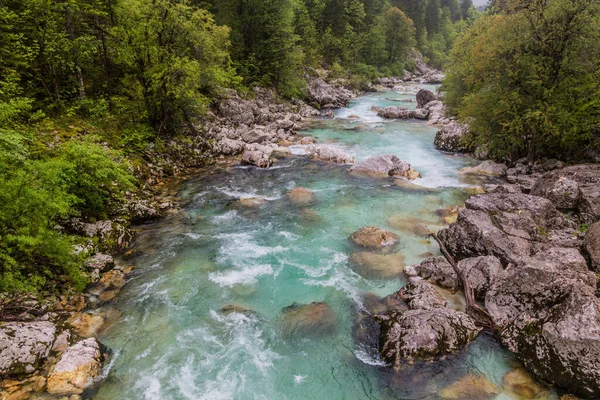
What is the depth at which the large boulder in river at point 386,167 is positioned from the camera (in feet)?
73.8

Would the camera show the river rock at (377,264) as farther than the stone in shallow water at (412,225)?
No

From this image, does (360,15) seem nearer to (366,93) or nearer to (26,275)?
(366,93)

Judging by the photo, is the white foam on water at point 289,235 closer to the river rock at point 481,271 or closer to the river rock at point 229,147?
the river rock at point 481,271

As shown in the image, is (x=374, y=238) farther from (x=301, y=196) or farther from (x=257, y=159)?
(x=257, y=159)

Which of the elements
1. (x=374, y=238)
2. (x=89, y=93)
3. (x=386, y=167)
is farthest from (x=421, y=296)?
(x=89, y=93)

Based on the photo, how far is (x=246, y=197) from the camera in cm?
1925

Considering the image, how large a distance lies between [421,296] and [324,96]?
132 feet

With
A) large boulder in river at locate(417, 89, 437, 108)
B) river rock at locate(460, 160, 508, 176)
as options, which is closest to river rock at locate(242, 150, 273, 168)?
river rock at locate(460, 160, 508, 176)

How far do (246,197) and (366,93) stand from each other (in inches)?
1971

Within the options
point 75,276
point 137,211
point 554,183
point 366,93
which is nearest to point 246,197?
point 137,211

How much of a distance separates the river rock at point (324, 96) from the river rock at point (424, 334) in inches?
1554

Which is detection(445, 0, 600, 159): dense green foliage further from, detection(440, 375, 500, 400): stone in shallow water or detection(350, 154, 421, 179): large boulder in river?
detection(440, 375, 500, 400): stone in shallow water

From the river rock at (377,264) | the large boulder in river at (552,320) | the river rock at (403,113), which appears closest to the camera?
the large boulder in river at (552,320)

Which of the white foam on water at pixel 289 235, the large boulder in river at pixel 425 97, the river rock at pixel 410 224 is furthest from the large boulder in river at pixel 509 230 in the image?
the large boulder in river at pixel 425 97
